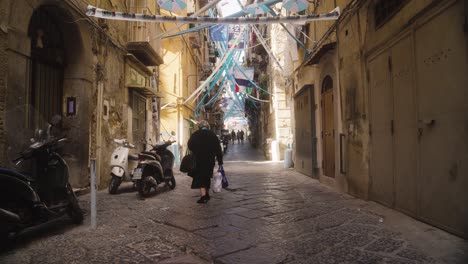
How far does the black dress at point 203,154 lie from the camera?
5.67m

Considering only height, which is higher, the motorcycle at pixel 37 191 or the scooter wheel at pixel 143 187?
the motorcycle at pixel 37 191

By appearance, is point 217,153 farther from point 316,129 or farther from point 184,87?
point 184,87

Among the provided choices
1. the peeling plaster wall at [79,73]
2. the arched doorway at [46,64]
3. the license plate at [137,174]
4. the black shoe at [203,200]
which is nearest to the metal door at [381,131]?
the black shoe at [203,200]

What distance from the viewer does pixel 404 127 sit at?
4.12 m

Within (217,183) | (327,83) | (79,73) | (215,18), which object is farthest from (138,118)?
(327,83)

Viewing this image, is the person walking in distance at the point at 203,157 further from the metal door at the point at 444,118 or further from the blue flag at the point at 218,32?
the blue flag at the point at 218,32

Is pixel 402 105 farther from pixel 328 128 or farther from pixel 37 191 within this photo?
pixel 37 191

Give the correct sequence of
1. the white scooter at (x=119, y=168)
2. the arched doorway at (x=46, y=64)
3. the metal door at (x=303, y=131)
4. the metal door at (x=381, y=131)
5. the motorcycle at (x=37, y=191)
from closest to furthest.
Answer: the motorcycle at (x=37, y=191) < the metal door at (x=381, y=131) < the arched doorway at (x=46, y=64) < the white scooter at (x=119, y=168) < the metal door at (x=303, y=131)

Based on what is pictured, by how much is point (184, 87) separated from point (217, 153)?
11778mm

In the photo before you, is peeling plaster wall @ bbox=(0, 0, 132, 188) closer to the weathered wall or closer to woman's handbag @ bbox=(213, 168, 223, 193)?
woman's handbag @ bbox=(213, 168, 223, 193)

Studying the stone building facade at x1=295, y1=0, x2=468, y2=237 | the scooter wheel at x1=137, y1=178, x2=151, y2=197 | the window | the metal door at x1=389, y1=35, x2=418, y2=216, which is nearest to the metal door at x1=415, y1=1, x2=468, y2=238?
the stone building facade at x1=295, y1=0, x2=468, y2=237

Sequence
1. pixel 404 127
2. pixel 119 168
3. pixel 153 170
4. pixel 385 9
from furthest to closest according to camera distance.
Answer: pixel 153 170 < pixel 119 168 < pixel 385 9 < pixel 404 127

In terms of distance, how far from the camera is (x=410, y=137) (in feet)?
13.0

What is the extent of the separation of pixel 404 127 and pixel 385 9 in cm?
190
